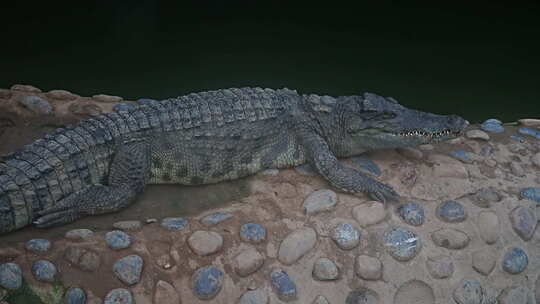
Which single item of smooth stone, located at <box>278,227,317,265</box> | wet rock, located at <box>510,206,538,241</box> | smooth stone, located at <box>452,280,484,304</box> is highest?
smooth stone, located at <box>278,227,317,265</box>

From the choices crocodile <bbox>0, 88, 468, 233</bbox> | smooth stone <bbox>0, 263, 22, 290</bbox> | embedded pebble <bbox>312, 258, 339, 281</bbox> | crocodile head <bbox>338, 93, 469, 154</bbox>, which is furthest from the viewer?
crocodile head <bbox>338, 93, 469, 154</bbox>

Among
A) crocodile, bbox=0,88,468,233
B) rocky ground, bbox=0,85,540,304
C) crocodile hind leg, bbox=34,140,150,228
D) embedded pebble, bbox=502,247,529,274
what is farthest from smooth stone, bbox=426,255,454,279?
crocodile hind leg, bbox=34,140,150,228

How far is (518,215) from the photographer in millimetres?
3666

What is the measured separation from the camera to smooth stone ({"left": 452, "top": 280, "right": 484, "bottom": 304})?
3320 mm

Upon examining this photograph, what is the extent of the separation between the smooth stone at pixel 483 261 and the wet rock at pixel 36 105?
10.7 feet

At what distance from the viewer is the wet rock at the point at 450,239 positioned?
3.46 meters

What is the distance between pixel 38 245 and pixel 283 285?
1.35 metres

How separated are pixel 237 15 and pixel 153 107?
10.7 feet

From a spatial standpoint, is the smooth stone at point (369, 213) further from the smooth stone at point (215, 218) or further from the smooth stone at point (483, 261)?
the smooth stone at point (215, 218)

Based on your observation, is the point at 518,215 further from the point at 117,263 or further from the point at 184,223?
the point at 117,263

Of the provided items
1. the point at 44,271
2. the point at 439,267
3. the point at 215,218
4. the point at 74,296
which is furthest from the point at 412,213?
the point at 44,271

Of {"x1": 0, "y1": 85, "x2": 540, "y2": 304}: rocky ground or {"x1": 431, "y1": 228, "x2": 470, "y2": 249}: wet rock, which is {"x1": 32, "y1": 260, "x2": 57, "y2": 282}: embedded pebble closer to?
{"x1": 0, "y1": 85, "x2": 540, "y2": 304}: rocky ground

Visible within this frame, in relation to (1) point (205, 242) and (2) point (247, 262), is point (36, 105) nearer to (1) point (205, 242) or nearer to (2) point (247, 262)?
(1) point (205, 242)

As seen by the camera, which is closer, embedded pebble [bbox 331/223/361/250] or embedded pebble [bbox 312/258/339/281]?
embedded pebble [bbox 312/258/339/281]
